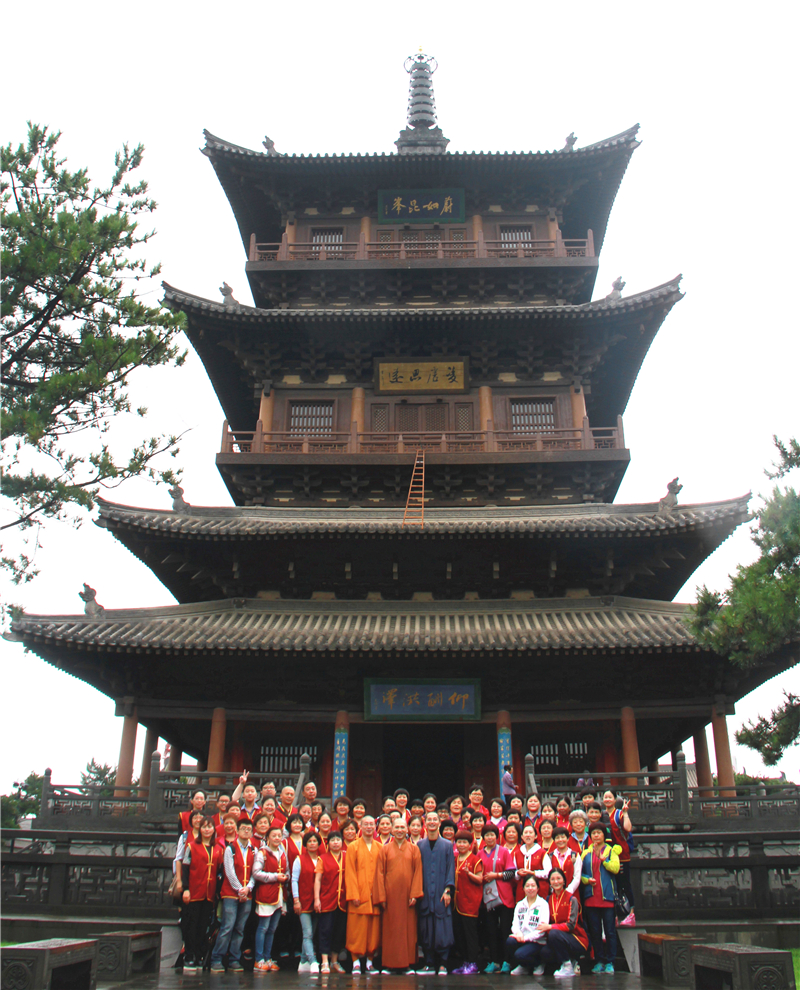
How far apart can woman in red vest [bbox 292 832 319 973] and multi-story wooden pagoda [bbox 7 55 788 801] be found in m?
5.78

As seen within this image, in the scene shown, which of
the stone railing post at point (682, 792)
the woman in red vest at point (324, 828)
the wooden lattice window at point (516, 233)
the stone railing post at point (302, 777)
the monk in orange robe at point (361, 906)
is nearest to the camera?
the monk in orange robe at point (361, 906)

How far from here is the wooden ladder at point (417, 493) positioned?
1716cm

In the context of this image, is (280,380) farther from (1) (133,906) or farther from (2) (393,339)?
(1) (133,906)

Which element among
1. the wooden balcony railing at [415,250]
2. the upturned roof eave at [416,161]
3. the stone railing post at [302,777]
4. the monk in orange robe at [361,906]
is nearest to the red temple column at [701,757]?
the stone railing post at [302,777]

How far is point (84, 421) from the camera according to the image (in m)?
10.3

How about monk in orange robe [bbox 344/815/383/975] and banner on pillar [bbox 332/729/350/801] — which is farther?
banner on pillar [bbox 332/729/350/801]

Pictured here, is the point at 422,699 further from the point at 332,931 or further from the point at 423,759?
the point at 332,931

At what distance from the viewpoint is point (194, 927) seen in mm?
7914

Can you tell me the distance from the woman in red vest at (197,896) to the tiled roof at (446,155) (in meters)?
17.5

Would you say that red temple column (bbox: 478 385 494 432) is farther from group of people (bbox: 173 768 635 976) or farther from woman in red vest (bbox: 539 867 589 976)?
woman in red vest (bbox: 539 867 589 976)

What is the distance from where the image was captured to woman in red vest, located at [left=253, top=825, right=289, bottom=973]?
7925 mm

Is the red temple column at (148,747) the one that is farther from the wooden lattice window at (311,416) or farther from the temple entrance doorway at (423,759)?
the wooden lattice window at (311,416)

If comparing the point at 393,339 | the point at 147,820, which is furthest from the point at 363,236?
the point at 147,820

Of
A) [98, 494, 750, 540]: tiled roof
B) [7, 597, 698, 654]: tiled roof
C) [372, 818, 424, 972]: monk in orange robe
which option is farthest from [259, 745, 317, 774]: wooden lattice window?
[372, 818, 424, 972]: monk in orange robe
